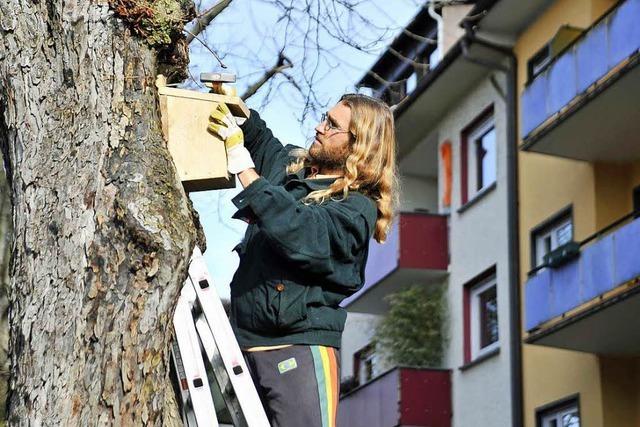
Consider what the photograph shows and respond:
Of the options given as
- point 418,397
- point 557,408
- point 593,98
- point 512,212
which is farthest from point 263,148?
point 418,397

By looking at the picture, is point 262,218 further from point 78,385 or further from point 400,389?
point 400,389

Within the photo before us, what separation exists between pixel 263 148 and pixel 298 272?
2.57 feet

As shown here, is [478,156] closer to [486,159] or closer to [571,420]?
[486,159]

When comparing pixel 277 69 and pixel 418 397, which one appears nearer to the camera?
pixel 277 69

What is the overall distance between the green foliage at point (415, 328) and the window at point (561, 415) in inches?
131

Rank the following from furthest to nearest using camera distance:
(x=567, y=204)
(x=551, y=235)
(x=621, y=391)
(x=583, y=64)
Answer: (x=551, y=235)
(x=567, y=204)
(x=621, y=391)
(x=583, y=64)

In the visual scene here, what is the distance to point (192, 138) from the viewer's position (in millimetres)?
4574

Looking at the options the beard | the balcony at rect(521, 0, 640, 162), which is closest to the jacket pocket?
the beard

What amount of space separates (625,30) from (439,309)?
23.6ft

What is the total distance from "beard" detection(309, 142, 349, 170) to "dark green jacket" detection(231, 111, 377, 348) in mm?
149

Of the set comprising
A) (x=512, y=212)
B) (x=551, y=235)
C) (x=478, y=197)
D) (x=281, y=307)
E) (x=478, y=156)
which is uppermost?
(x=478, y=156)

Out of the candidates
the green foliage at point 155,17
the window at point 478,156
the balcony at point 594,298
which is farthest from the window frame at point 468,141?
the green foliage at point 155,17

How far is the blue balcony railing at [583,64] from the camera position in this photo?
14.6 m

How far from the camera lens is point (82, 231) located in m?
3.91
